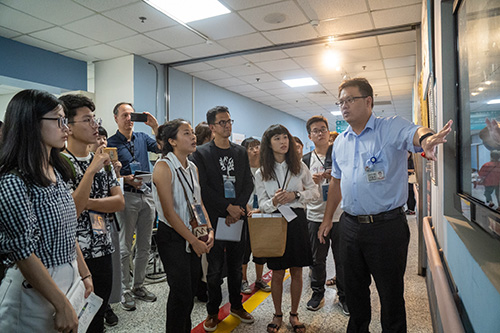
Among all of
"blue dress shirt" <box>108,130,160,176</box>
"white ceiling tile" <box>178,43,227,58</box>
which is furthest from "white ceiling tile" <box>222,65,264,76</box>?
"blue dress shirt" <box>108,130,160,176</box>

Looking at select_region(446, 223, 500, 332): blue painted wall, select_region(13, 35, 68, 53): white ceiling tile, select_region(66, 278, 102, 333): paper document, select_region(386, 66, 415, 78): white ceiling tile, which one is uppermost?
select_region(386, 66, 415, 78): white ceiling tile

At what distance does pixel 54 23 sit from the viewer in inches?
170

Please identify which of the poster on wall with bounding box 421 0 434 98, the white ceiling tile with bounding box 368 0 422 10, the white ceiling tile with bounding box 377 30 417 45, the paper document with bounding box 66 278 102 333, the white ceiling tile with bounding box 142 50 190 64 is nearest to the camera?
the paper document with bounding box 66 278 102 333

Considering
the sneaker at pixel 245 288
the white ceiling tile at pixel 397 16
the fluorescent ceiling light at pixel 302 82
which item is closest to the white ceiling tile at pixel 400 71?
the fluorescent ceiling light at pixel 302 82

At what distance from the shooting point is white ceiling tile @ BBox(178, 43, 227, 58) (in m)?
5.37

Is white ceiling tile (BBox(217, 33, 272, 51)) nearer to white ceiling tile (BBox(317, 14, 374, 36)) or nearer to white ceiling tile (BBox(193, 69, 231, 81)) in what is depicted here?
white ceiling tile (BBox(317, 14, 374, 36))

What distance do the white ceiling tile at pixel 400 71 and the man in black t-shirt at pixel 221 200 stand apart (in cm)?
554

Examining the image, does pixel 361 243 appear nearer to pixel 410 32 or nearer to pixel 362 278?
pixel 362 278

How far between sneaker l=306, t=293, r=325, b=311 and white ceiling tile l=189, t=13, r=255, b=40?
11.5ft

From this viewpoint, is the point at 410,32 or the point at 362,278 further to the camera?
the point at 410,32

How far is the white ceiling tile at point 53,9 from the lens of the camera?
3.77 m

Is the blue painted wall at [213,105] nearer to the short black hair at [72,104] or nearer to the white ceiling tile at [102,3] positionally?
the white ceiling tile at [102,3]

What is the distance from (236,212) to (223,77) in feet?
17.1

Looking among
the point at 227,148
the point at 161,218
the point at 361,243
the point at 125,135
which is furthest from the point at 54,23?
the point at 361,243
